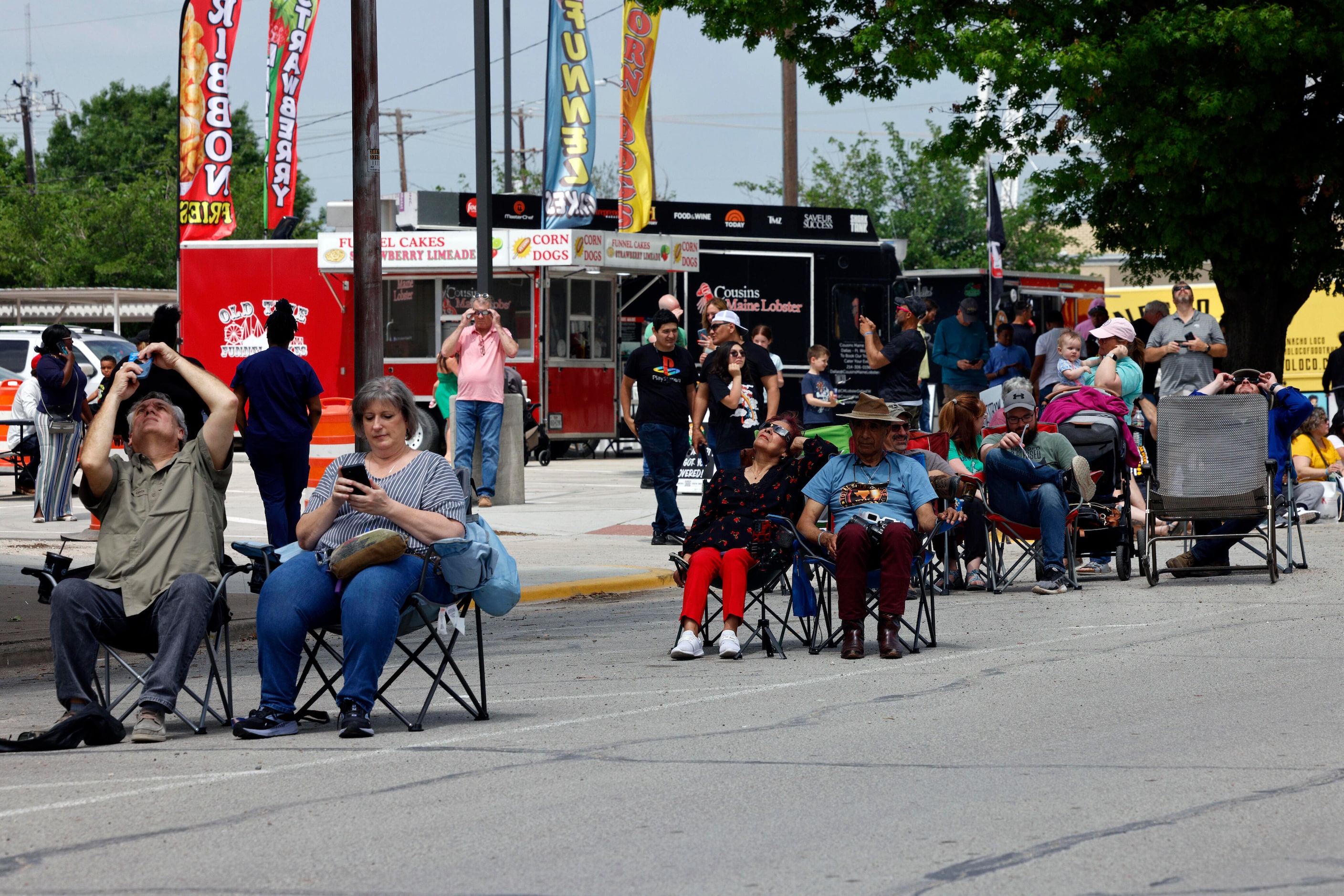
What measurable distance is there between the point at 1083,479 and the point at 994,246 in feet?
52.1

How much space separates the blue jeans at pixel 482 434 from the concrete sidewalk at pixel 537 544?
1.44ft

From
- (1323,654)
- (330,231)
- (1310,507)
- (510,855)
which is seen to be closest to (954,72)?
(1310,507)

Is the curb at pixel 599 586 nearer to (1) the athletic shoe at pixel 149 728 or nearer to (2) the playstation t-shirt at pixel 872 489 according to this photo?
(2) the playstation t-shirt at pixel 872 489

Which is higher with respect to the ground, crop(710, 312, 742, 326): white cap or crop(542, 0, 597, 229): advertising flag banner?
crop(542, 0, 597, 229): advertising flag banner

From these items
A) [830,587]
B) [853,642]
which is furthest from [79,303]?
[853,642]

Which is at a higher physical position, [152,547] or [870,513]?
[152,547]

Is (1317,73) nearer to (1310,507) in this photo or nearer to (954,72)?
(954,72)

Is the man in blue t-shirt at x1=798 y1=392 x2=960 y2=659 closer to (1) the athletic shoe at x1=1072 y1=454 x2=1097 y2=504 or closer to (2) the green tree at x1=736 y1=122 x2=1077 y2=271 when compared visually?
(1) the athletic shoe at x1=1072 y1=454 x2=1097 y2=504

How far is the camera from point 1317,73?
68.9ft

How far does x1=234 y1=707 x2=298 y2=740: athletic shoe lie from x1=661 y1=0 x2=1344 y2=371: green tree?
14602mm

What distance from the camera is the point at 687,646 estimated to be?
9250 mm

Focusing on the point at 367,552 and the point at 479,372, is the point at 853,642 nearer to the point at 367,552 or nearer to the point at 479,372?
the point at 367,552

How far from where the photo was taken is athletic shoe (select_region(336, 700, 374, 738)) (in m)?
7.00

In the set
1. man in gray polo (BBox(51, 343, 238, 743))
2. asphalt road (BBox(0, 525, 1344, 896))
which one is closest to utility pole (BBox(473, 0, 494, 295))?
asphalt road (BBox(0, 525, 1344, 896))
